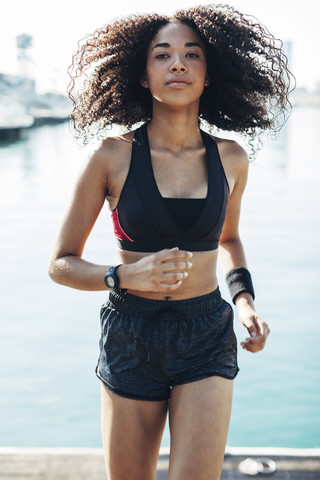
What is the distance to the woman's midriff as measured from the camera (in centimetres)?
185

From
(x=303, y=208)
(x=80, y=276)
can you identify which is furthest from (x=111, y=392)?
(x=303, y=208)

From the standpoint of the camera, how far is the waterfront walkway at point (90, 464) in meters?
2.66

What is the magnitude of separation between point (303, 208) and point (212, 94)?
12534mm

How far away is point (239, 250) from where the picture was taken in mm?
2211

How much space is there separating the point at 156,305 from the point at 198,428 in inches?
14.4

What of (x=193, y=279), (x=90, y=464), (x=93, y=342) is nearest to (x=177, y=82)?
(x=193, y=279)

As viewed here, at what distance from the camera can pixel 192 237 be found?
1.85 m

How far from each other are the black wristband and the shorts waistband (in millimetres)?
212

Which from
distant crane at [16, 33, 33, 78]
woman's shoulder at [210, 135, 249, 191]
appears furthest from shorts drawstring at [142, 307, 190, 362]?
distant crane at [16, 33, 33, 78]

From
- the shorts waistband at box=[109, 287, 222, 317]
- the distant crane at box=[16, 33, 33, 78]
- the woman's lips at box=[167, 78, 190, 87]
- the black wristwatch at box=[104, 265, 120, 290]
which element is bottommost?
the shorts waistband at box=[109, 287, 222, 317]

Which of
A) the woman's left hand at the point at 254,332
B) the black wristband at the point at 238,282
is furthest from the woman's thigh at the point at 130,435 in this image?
the black wristband at the point at 238,282

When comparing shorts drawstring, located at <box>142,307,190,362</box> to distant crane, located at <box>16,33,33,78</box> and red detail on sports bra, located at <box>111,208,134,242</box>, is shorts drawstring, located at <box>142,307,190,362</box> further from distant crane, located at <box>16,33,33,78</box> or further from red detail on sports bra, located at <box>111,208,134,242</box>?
distant crane, located at <box>16,33,33,78</box>

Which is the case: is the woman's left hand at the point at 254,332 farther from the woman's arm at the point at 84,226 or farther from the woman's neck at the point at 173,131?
the woman's neck at the point at 173,131

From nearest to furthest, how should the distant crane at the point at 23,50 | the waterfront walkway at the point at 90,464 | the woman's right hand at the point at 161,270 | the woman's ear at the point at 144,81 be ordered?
the woman's right hand at the point at 161,270 < the woman's ear at the point at 144,81 < the waterfront walkway at the point at 90,464 < the distant crane at the point at 23,50
